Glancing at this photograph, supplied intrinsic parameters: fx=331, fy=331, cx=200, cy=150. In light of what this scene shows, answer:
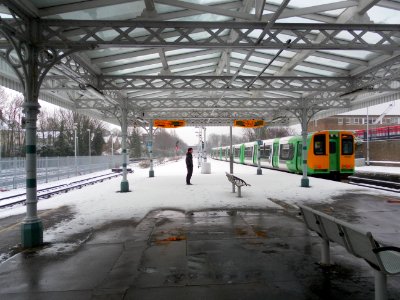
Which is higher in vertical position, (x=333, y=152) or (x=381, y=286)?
(x=333, y=152)

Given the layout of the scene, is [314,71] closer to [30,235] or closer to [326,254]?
[326,254]

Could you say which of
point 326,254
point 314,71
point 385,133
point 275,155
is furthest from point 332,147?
point 385,133

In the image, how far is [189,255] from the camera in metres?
5.71

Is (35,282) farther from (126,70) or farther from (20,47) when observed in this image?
(126,70)

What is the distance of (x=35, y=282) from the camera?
4652 millimetres

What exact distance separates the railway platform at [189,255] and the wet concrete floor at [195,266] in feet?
0.05

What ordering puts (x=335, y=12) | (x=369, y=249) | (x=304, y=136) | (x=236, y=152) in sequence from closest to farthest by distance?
(x=369, y=249), (x=335, y=12), (x=304, y=136), (x=236, y=152)

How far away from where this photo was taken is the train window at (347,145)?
65.0 ft

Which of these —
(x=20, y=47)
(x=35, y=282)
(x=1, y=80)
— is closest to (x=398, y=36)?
(x=20, y=47)

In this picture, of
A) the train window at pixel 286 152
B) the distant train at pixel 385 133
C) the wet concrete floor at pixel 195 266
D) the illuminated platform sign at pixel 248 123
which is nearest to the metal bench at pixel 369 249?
the wet concrete floor at pixel 195 266

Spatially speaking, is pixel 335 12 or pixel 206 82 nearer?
pixel 335 12

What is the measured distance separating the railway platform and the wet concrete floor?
15 millimetres

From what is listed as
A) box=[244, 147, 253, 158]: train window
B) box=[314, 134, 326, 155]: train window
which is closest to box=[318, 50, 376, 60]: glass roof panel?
box=[314, 134, 326, 155]: train window

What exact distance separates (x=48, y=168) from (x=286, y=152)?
1648 cm
